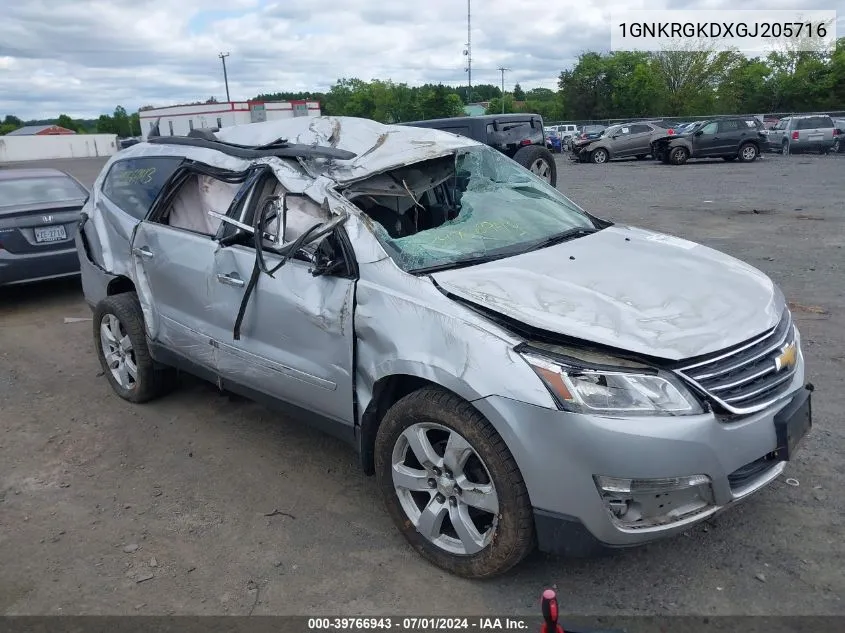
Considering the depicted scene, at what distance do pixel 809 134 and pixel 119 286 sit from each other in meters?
27.8

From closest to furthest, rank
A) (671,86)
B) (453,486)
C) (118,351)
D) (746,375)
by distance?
(746,375), (453,486), (118,351), (671,86)

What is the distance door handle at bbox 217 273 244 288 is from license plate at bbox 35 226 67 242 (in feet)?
15.2

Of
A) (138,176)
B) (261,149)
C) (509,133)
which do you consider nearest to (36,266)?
(138,176)

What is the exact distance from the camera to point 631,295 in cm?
300

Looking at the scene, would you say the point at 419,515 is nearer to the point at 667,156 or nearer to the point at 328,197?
the point at 328,197

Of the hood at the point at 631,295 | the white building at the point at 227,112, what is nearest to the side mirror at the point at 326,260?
the hood at the point at 631,295

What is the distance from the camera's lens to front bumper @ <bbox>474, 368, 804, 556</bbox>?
8.27 feet

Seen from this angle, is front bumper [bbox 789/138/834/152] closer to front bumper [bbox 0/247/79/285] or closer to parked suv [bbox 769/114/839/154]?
parked suv [bbox 769/114/839/154]

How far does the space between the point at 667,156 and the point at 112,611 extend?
83.7 feet

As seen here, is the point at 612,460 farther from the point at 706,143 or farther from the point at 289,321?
the point at 706,143

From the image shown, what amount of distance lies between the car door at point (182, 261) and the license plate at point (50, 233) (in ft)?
11.7

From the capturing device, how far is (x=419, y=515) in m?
3.12

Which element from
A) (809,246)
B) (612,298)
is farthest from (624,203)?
(612,298)

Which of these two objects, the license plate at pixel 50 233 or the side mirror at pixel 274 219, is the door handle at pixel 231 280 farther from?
the license plate at pixel 50 233
